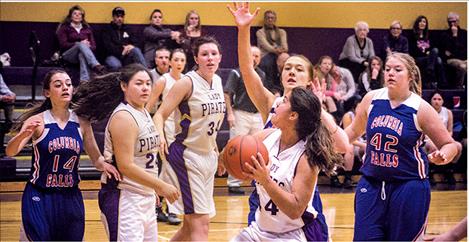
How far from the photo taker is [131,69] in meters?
5.27

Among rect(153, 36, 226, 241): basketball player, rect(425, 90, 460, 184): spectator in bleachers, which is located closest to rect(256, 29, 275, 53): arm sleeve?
rect(425, 90, 460, 184): spectator in bleachers

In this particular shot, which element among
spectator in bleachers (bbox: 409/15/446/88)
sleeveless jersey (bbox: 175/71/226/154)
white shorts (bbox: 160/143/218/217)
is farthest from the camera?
spectator in bleachers (bbox: 409/15/446/88)

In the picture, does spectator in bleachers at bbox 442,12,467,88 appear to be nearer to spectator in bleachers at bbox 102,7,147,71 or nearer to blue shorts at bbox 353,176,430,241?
spectator in bleachers at bbox 102,7,147,71

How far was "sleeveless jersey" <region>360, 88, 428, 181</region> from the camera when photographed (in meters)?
4.98

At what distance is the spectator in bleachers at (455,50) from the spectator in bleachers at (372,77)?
82.3 inches

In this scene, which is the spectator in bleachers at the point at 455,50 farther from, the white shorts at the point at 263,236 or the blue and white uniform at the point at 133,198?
the white shorts at the point at 263,236

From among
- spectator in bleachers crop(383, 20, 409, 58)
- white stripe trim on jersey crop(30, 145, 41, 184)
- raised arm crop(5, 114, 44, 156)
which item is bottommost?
white stripe trim on jersey crop(30, 145, 41, 184)

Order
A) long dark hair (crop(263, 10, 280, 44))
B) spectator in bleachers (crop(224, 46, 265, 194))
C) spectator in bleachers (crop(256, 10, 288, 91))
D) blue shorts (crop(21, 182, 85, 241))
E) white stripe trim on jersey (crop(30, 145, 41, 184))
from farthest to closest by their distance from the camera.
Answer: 1. long dark hair (crop(263, 10, 280, 44))
2. spectator in bleachers (crop(256, 10, 288, 91))
3. spectator in bleachers (crop(224, 46, 265, 194))
4. white stripe trim on jersey (crop(30, 145, 41, 184))
5. blue shorts (crop(21, 182, 85, 241))

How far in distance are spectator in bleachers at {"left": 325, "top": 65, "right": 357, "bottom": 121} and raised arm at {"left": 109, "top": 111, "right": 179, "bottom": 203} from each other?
6316mm

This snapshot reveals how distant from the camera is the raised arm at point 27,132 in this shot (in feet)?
16.3

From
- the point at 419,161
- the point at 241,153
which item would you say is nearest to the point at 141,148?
the point at 241,153

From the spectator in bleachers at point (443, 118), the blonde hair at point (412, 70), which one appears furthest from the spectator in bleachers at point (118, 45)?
the blonde hair at point (412, 70)

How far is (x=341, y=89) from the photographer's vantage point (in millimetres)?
11336

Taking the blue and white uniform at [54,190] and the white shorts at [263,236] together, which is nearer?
the white shorts at [263,236]
